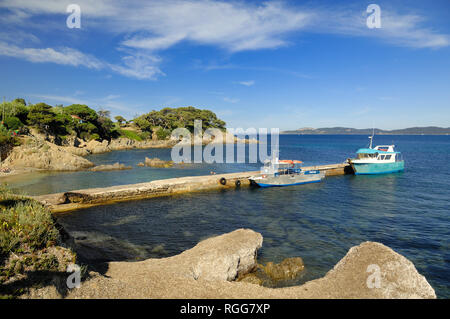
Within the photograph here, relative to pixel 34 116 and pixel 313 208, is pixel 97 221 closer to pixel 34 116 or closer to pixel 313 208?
pixel 313 208

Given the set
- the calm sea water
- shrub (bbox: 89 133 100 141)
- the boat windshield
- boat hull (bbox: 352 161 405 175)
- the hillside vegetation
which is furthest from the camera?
shrub (bbox: 89 133 100 141)

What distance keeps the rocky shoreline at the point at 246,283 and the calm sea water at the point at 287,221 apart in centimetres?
459

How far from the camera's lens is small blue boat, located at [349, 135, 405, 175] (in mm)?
44969

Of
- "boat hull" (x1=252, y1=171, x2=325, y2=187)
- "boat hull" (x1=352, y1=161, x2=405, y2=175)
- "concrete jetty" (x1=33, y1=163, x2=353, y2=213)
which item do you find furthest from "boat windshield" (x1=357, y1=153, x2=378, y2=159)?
"concrete jetty" (x1=33, y1=163, x2=353, y2=213)

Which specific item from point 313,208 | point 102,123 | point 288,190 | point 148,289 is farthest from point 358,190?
point 102,123

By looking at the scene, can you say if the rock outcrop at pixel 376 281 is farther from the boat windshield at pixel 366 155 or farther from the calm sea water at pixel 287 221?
the boat windshield at pixel 366 155

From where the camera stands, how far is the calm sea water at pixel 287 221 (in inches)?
605

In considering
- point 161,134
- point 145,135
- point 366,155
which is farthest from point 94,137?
point 366,155

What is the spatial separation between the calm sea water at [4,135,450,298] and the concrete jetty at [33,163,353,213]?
1840mm

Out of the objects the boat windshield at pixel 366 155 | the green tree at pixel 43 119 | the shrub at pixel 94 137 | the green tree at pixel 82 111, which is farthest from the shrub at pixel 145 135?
Answer: the boat windshield at pixel 366 155

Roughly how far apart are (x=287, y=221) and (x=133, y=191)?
18.0 metres

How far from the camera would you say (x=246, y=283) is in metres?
8.68

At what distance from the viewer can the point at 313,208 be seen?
25.8m

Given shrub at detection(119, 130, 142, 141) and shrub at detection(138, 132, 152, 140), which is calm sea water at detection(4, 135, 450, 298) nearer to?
shrub at detection(119, 130, 142, 141)
